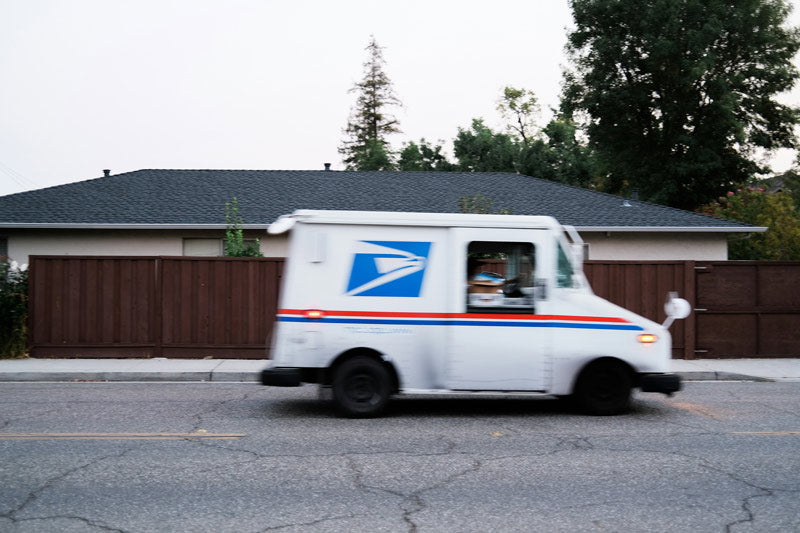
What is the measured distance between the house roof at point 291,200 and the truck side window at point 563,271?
1055 centimetres

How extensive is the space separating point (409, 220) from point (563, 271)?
6.65 ft

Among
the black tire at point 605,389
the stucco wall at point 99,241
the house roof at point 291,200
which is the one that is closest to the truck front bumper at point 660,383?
the black tire at point 605,389

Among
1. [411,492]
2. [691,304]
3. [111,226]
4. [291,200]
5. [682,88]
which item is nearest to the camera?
[411,492]

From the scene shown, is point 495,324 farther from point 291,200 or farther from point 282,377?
point 291,200

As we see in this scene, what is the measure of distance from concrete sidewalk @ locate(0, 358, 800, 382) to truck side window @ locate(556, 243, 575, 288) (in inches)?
201

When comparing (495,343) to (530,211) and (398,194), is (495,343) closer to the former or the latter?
(530,211)

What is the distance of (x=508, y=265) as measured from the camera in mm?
8797

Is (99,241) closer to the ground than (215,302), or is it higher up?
higher up

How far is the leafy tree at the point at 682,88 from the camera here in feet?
110

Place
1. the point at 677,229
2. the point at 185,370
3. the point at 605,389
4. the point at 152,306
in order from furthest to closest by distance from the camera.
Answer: the point at 677,229 → the point at 152,306 → the point at 185,370 → the point at 605,389

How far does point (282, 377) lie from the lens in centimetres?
861

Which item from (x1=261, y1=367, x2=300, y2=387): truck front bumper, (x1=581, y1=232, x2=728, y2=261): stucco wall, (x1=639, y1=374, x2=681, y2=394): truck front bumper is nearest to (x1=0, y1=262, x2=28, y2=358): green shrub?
(x1=261, y1=367, x2=300, y2=387): truck front bumper

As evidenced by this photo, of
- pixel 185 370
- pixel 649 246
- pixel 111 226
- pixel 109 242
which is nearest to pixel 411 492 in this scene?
pixel 185 370

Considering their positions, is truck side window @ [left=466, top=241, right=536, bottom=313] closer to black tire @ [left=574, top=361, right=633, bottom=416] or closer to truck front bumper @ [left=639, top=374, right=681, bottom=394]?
black tire @ [left=574, top=361, right=633, bottom=416]
